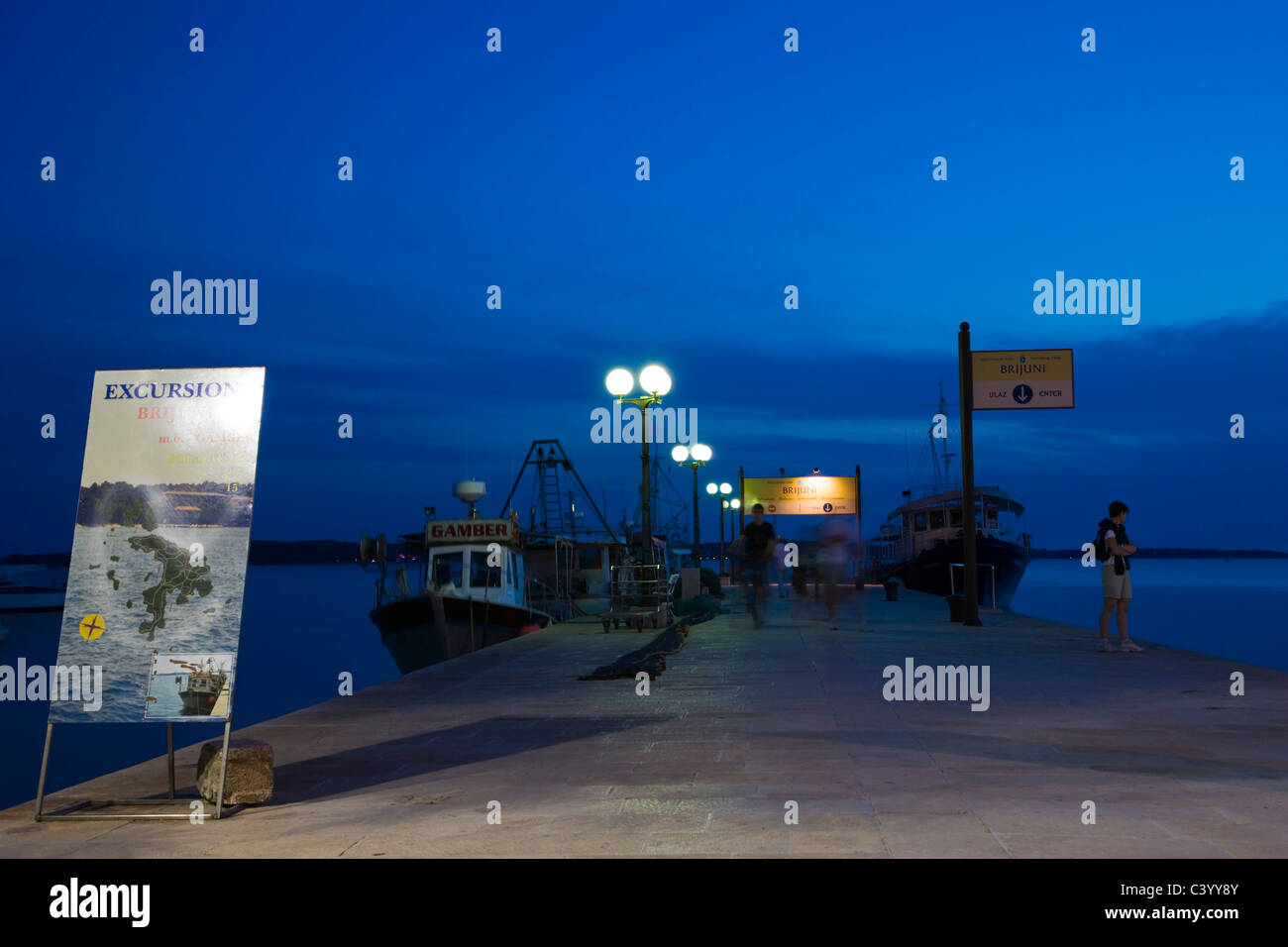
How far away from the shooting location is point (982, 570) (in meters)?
42.2

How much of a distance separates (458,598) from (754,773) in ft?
64.4

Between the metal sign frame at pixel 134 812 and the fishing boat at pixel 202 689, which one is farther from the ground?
the fishing boat at pixel 202 689

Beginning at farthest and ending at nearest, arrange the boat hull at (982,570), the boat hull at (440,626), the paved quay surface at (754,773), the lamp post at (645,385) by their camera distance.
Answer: the boat hull at (982,570) < the boat hull at (440,626) < the lamp post at (645,385) < the paved quay surface at (754,773)

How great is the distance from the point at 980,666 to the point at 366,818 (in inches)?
349

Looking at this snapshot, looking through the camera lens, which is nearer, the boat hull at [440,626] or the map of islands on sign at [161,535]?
the map of islands on sign at [161,535]

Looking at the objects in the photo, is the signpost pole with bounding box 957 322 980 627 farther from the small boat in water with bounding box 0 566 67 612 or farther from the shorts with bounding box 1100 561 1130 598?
the small boat in water with bounding box 0 566 67 612

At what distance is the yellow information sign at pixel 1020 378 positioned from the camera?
18.8 m

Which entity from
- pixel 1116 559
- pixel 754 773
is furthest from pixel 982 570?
pixel 754 773

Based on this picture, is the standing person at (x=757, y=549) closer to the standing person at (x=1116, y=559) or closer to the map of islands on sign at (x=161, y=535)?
the standing person at (x=1116, y=559)

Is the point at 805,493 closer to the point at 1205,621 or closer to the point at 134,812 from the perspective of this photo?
the point at 1205,621

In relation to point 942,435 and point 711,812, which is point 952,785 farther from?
point 942,435

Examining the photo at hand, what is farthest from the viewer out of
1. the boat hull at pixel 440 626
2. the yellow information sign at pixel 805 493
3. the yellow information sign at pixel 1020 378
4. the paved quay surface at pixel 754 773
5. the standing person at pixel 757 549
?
the yellow information sign at pixel 805 493

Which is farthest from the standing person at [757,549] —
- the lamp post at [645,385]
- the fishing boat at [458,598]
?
the fishing boat at [458,598]

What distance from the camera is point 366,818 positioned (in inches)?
235
